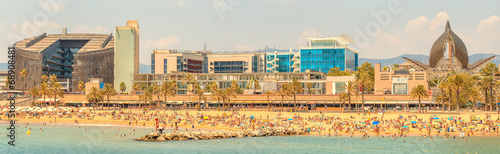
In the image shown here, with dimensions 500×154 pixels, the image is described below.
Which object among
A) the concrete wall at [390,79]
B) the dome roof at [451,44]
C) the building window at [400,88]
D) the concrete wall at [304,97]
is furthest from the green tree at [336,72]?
the concrete wall at [304,97]

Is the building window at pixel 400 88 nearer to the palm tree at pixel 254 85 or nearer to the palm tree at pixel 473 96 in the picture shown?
the palm tree at pixel 473 96

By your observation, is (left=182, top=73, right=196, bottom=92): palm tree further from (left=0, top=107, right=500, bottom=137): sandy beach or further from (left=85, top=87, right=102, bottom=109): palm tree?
(left=0, top=107, right=500, bottom=137): sandy beach

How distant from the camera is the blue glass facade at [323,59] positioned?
192625 millimetres

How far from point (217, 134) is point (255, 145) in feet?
31.1

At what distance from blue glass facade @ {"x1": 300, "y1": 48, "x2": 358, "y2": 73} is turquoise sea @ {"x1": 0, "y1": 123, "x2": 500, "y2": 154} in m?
114

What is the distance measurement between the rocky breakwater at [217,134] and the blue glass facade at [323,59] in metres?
110

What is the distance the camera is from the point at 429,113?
348 ft

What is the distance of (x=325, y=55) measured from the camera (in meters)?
194

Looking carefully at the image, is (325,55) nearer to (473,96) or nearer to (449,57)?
(449,57)

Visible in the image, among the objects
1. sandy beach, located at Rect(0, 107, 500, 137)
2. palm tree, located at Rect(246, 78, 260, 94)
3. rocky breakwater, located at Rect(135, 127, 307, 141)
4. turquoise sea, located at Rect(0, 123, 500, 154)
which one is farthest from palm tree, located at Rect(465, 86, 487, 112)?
palm tree, located at Rect(246, 78, 260, 94)

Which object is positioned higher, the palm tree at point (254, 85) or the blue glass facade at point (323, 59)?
the blue glass facade at point (323, 59)

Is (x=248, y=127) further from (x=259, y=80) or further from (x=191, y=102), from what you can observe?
(x=259, y=80)

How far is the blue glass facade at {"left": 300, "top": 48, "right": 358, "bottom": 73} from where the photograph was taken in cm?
19262

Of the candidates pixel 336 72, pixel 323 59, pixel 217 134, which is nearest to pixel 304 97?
pixel 336 72
